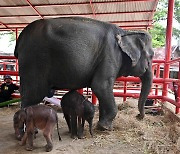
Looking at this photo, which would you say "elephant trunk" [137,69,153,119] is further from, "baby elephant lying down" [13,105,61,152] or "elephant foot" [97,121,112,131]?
"baby elephant lying down" [13,105,61,152]

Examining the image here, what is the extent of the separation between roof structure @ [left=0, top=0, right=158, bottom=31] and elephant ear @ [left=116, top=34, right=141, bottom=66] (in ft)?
10.9

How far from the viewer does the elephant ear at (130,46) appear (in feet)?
12.1

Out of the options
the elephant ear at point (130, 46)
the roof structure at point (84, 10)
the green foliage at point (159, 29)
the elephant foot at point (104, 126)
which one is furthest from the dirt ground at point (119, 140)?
the green foliage at point (159, 29)

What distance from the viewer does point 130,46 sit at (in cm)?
376

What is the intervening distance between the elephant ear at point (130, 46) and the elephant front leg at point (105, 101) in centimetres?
45

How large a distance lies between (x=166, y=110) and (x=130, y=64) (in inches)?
68.6

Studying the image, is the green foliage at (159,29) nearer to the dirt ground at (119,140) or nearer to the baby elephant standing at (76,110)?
the dirt ground at (119,140)

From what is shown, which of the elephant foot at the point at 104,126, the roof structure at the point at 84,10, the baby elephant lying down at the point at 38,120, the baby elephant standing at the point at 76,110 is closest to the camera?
the baby elephant lying down at the point at 38,120

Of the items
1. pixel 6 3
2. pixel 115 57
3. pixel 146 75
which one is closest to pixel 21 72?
pixel 115 57

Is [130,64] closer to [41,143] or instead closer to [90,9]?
[41,143]

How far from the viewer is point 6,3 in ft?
24.1

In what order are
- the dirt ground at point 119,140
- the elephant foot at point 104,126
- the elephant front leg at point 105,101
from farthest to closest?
the elephant foot at point 104,126
the elephant front leg at point 105,101
the dirt ground at point 119,140

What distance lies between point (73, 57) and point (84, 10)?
188 inches

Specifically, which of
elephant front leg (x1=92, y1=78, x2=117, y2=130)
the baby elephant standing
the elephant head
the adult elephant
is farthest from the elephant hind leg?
the elephant head
